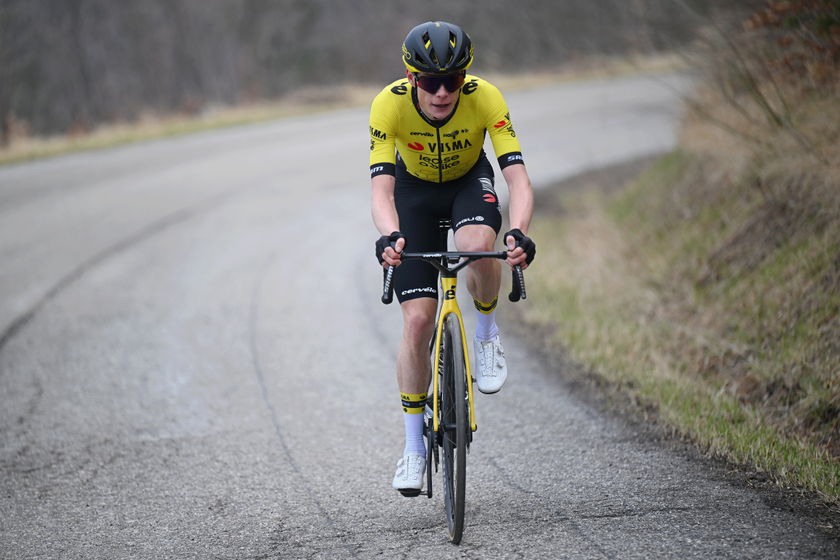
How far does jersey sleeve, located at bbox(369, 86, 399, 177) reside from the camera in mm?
3545

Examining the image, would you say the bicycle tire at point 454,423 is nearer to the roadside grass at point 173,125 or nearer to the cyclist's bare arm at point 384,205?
the cyclist's bare arm at point 384,205

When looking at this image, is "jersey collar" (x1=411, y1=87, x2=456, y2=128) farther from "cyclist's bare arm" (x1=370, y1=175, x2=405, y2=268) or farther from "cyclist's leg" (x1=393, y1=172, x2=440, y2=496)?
"cyclist's leg" (x1=393, y1=172, x2=440, y2=496)

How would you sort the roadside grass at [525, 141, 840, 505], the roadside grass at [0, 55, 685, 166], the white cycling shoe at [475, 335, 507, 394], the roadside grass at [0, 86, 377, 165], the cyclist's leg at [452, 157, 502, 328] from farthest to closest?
the roadside grass at [0, 55, 685, 166] < the roadside grass at [0, 86, 377, 165] < the roadside grass at [525, 141, 840, 505] < the white cycling shoe at [475, 335, 507, 394] < the cyclist's leg at [452, 157, 502, 328]

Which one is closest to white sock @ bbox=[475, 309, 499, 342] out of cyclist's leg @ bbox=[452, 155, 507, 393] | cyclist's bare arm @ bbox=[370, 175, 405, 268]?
cyclist's leg @ bbox=[452, 155, 507, 393]

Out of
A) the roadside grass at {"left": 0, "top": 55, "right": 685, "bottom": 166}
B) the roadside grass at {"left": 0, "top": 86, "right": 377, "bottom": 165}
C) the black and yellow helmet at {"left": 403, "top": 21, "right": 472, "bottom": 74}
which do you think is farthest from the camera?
the roadside grass at {"left": 0, "top": 55, "right": 685, "bottom": 166}

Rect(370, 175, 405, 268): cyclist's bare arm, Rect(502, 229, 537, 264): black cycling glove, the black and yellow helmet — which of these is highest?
the black and yellow helmet

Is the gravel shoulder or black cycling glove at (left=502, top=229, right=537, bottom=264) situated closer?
black cycling glove at (left=502, top=229, right=537, bottom=264)

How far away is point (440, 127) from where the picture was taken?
3.59 meters

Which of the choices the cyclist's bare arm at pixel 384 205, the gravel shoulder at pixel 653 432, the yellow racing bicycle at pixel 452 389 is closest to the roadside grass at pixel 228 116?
the gravel shoulder at pixel 653 432

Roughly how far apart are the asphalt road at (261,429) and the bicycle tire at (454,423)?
0.18m

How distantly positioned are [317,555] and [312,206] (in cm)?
848

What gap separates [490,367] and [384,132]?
1376mm

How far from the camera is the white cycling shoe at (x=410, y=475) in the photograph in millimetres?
3404

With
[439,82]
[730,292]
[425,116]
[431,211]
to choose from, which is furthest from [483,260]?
[730,292]
